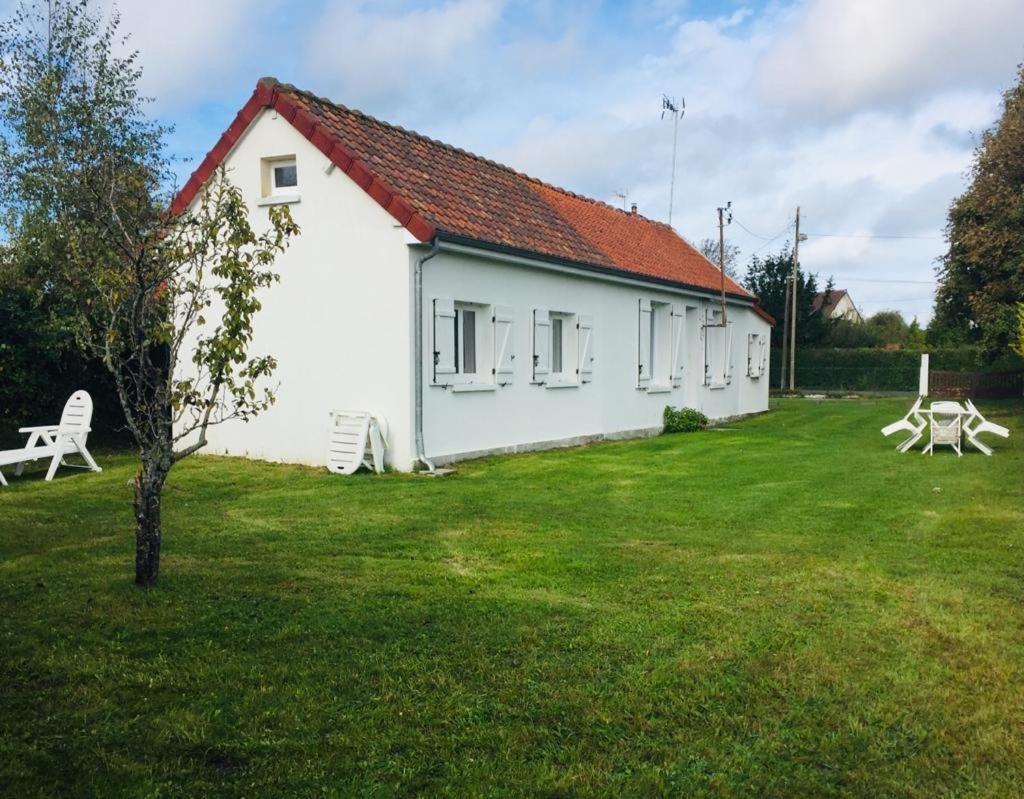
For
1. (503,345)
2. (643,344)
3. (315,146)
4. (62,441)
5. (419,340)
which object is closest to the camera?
(62,441)

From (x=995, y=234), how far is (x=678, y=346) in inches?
375

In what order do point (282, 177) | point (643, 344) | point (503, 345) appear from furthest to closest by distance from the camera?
point (643, 344)
point (503, 345)
point (282, 177)

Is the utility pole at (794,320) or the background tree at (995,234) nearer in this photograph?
the background tree at (995,234)

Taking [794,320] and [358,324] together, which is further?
[794,320]

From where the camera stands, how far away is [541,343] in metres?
14.1

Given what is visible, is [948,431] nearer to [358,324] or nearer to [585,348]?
[585,348]

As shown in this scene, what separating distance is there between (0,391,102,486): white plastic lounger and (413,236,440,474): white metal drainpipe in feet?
13.9

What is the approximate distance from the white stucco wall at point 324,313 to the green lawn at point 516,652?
3.35m

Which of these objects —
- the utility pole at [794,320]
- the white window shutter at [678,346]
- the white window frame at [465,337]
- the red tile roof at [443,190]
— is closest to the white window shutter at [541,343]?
the red tile roof at [443,190]

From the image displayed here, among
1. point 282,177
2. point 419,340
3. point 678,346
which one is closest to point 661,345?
point 678,346

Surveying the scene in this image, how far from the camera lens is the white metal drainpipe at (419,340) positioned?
1141 centimetres

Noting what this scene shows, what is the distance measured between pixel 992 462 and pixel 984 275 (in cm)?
1265

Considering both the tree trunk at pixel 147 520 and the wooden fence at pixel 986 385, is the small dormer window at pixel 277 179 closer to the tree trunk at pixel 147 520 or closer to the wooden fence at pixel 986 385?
the tree trunk at pixel 147 520

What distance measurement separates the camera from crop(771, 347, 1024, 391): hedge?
40.6 metres
